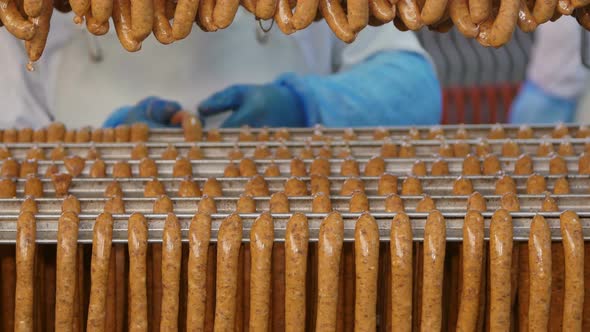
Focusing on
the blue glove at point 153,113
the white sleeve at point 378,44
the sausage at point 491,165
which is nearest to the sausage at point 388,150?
the sausage at point 491,165

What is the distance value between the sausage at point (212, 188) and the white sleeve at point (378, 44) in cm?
208

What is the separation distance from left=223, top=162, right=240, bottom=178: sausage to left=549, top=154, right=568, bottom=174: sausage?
30.7 inches

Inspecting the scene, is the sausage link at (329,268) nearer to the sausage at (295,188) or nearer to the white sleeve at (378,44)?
the sausage at (295,188)

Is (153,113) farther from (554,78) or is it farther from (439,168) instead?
(554,78)

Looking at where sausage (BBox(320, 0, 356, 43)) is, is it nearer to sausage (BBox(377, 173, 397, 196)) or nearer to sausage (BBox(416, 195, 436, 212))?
sausage (BBox(416, 195, 436, 212))

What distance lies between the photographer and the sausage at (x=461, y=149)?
7.99 feet

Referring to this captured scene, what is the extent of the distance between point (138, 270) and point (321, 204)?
1.32 ft

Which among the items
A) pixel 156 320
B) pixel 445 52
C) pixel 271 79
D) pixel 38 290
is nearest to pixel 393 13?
pixel 156 320

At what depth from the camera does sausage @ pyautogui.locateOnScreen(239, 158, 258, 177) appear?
2260 mm

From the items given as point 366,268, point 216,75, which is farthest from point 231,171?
point 216,75

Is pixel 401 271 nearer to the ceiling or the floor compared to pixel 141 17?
nearer to the floor

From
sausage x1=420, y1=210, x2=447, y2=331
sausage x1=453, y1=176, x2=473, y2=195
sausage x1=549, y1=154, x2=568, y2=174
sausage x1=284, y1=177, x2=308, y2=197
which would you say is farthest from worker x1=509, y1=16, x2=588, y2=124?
sausage x1=420, y1=210, x2=447, y2=331

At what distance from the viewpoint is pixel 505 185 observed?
2.11 metres

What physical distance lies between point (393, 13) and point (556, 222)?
0.56m
